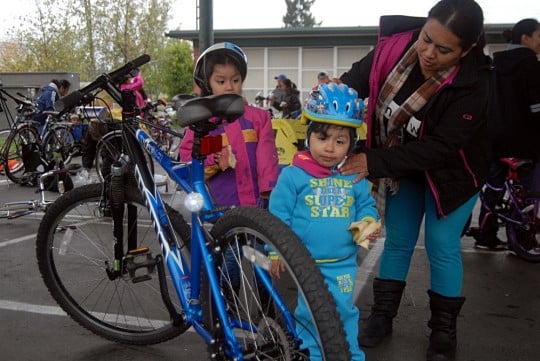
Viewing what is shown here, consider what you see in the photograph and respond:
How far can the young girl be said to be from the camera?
2.86m

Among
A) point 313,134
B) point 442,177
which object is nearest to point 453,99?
point 442,177

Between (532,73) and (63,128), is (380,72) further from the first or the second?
(63,128)

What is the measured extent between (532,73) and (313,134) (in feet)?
8.86

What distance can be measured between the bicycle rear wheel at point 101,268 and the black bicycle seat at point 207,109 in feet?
2.17

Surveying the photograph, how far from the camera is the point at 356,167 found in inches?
98.3

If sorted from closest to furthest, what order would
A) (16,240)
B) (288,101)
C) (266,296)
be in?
(266,296) < (16,240) < (288,101)

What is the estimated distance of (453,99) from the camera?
2.70 metres

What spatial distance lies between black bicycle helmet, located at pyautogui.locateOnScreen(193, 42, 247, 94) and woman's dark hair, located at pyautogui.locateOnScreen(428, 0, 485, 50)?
97 cm

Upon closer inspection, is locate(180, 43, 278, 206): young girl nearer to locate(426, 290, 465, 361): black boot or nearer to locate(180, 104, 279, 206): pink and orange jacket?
locate(180, 104, 279, 206): pink and orange jacket

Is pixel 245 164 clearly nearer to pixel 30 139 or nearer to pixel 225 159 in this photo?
pixel 225 159

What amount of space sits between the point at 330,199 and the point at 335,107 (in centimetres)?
39

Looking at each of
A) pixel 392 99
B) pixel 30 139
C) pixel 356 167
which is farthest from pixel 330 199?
pixel 30 139

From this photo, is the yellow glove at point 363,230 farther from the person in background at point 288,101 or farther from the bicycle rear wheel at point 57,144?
the person in background at point 288,101

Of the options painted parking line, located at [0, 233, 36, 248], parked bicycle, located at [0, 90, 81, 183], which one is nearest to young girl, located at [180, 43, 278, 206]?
painted parking line, located at [0, 233, 36, 248]
